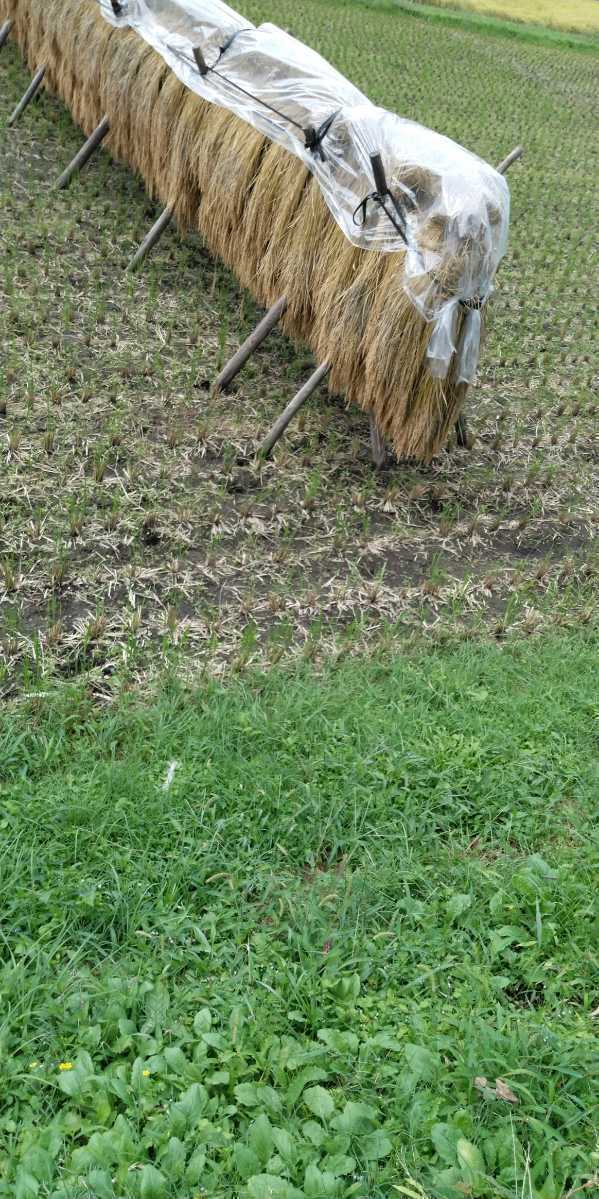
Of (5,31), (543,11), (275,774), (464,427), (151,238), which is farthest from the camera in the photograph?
(543,11)

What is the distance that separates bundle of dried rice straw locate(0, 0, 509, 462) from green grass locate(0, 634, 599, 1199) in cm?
175

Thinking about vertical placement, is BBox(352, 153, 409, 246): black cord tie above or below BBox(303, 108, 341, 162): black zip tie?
below

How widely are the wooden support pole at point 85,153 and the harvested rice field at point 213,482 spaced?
0.12 m

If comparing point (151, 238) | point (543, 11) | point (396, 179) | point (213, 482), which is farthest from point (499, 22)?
point (213, 482)

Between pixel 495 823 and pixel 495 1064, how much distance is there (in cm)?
94

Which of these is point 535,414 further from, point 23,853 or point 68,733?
point 23,853

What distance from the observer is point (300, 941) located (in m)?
2.45

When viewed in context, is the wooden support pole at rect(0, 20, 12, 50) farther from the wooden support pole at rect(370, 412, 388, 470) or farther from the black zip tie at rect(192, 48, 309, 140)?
the wooden support pole at rect(370, 412, 388, 470)

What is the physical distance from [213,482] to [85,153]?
3.93m

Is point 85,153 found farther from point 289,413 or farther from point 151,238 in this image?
point 289,413

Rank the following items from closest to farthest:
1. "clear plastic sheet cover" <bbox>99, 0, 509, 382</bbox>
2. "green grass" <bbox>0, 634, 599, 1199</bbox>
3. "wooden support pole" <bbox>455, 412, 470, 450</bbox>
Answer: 1. "green grass" <bbox>0, 634, 599, 1199</bbox>
2. "clear plastic sheet cover" <bbox>99, 0, 509, 382</bbox>
3. "wooden support pole" <bbox>455, 412, 470, 450</bbox>

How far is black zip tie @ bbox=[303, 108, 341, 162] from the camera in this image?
15.3 feet

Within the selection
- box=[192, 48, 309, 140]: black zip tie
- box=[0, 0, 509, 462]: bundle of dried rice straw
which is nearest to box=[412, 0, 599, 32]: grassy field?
box=[0, 0, 509, 462]: bundle of dried rice straw

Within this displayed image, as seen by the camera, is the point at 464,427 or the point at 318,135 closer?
the point at 318,135
